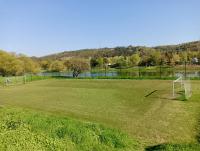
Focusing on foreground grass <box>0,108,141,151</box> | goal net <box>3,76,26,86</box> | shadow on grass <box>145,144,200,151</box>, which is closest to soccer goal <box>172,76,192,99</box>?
shadow on grass <box>145,144,200,151</box>

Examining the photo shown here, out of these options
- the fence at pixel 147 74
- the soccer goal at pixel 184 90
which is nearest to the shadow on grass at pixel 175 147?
the soccer goal at pixel 184 90

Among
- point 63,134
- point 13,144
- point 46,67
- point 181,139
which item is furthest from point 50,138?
point 46,67

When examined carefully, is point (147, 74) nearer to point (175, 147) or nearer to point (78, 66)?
point (78, 66)

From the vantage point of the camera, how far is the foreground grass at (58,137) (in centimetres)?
650

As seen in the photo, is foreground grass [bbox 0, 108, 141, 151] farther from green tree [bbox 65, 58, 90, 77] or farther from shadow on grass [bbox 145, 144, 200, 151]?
green tree [bbox 65, 58, 90, 77]

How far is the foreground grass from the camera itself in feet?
21.3

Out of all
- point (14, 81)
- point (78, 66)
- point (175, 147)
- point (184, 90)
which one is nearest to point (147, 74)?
point (78, 66)

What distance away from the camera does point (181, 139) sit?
841cm

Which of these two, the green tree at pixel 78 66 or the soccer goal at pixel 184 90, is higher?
the green tree at pixel 78 66

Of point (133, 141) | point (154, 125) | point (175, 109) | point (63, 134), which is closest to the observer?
point (63, 134)

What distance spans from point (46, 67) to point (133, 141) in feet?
312

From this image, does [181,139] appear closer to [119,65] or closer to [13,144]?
[13,144]

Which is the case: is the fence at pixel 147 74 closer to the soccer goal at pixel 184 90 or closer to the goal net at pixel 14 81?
the goal net at pixel 14 81

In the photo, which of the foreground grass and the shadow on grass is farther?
the shadow on grass
